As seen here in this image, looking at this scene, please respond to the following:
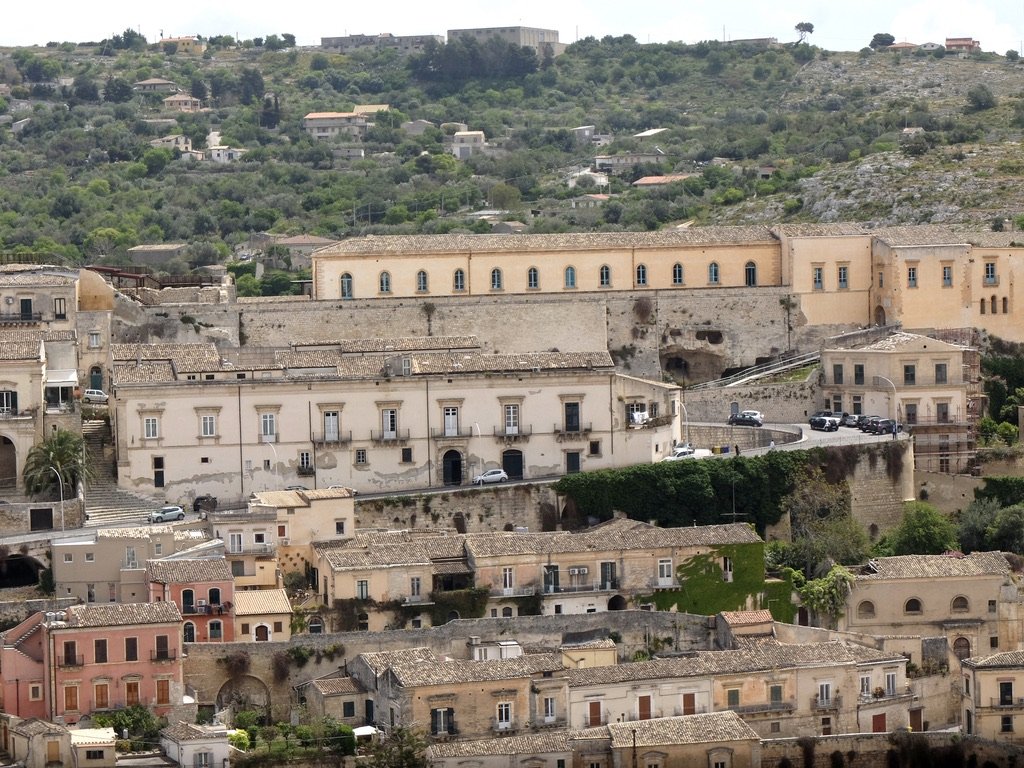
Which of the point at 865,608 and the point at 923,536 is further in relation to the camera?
the point at 923,536

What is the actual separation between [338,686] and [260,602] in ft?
13.5

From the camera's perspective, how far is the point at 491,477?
72062 millimetres

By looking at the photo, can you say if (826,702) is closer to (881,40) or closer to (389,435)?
(389,435)

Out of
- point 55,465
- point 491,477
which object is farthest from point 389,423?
point 55,465

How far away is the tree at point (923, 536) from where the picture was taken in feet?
235

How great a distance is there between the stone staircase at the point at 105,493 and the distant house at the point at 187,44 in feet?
335

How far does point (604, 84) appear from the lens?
164m

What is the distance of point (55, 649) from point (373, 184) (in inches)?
2756

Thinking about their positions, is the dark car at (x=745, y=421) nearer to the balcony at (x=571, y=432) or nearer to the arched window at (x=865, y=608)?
the balcony at (x=571, y=432)

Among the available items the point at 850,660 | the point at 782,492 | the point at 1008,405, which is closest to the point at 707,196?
the point at 1008,405

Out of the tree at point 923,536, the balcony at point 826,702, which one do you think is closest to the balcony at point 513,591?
the balcony at point 826,702

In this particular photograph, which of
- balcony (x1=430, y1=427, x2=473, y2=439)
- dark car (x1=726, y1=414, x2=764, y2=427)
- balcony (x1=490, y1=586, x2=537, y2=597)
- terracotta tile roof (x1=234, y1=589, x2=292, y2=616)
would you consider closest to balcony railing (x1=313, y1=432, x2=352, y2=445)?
balcony (x1=430, y1=427, x2=473, y2=439)

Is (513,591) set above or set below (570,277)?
below

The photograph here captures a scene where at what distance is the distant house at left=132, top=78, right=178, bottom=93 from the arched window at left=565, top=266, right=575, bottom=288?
75.5 meters
